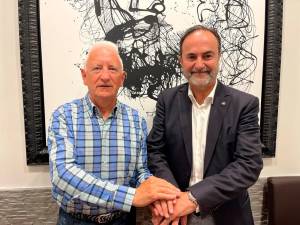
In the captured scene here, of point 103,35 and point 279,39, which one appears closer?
point 103,35

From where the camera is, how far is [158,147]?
152 cm

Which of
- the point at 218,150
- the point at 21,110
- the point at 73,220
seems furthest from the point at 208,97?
the point at 21,110

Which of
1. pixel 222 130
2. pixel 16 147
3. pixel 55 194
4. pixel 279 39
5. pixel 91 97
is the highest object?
pixel 279 39

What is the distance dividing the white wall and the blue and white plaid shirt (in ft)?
1.31

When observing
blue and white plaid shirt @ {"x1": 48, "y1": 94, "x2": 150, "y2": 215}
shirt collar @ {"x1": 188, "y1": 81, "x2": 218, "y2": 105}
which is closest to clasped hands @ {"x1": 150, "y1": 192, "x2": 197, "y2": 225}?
blue and white plaid shirt @ {"x1": 48, "y1": 94, "x2": 150, "y2": 215}

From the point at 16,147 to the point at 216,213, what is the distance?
1.05m

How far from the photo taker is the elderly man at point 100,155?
51.3 inches

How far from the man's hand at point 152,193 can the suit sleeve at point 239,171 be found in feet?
0.29

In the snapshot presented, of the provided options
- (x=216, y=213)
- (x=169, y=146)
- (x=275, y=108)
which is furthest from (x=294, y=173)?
(x=169, y=146)

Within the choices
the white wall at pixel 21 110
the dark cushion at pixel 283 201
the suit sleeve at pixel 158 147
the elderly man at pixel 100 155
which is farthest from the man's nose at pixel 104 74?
the dark cushion at pixel 283 201

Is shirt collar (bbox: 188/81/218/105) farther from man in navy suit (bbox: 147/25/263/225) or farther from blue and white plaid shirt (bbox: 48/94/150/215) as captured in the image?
blue and white plaid shirt (bbox: 48/94/150/215)

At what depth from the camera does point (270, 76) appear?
1821 millimetres

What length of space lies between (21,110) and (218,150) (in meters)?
1.00

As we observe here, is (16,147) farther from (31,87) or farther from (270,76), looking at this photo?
(270,76)
